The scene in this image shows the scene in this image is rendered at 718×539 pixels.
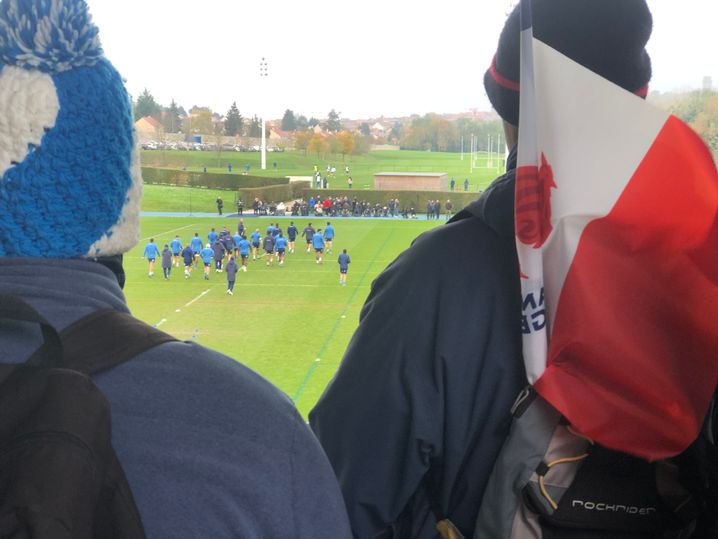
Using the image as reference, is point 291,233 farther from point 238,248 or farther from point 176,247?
point 176,247

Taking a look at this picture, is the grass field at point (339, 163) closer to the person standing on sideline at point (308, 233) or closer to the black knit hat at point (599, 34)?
the black knit hat at point (599, 34)

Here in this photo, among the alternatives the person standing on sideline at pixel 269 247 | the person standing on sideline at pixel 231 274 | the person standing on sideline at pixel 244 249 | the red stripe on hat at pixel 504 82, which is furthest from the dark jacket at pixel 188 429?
the person standing on sideline at pixel 269 247

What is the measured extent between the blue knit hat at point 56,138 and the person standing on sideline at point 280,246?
11736 millimetres

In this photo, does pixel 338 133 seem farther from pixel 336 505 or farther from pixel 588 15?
pixel 336 505

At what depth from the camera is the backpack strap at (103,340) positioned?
48 centimetres

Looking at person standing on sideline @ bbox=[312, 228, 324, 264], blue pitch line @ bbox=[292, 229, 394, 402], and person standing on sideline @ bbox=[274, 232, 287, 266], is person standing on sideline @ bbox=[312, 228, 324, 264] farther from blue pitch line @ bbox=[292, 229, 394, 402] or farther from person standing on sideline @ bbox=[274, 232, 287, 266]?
blue pitch line @ bbox=[292, 229, 394, 402]

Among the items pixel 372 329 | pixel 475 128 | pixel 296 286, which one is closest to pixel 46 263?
pixel 372 329

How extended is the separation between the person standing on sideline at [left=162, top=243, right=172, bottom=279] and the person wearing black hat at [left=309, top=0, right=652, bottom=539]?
32.1 ft

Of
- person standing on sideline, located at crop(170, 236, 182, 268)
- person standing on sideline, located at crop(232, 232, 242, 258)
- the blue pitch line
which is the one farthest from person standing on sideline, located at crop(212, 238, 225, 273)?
the blue pitch line

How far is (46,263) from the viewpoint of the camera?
1.69ft

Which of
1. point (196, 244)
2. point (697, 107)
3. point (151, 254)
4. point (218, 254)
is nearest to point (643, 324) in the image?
point (697, 107)

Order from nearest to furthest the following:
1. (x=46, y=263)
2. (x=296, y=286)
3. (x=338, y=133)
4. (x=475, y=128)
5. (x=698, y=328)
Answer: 1. (x=46, y=263)
2. (x=698, y=328)
3. (x=475, y=128)
4. (x=338, y=133)
5. (x=296, y=286)

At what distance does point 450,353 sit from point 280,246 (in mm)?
11665

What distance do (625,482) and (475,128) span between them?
1.80m
